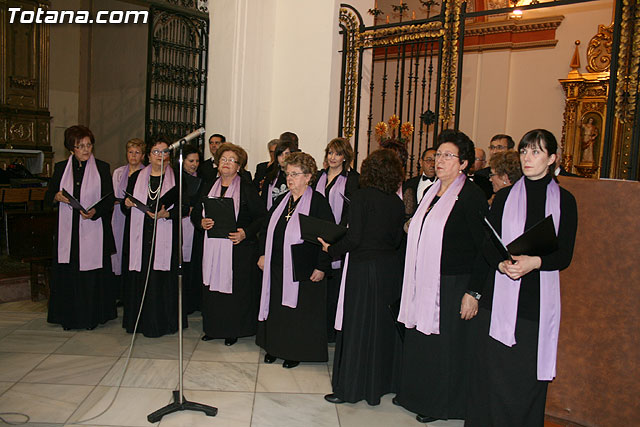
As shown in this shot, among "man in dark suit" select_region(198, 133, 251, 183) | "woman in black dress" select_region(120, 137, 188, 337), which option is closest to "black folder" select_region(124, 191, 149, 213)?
"woman in black dress" select_region(120, 137, 188, 337)

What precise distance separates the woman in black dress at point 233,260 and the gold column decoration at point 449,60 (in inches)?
87.6

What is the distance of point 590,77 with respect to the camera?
922 cm

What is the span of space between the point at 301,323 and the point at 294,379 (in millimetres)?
465

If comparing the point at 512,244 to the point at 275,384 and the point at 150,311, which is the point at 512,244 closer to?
the point at 275,384

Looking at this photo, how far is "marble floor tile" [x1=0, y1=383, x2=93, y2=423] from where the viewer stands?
383 cm

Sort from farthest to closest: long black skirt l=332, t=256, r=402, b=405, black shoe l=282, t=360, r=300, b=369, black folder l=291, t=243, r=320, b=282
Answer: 1. black shoe l=282, t=360, r=300, b=369
2. black folder l=291, t=243, r=320, b=282
3. long black skirt l=332, t=256, r=402, b=405

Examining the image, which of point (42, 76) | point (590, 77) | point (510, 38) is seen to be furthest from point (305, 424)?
point (42, 76)

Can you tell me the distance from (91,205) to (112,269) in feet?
2.74

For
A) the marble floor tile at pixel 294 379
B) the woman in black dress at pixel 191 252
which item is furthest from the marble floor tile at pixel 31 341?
the marble floor tile at pixel 294 379

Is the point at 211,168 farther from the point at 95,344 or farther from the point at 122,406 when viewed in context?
the point at 122,406

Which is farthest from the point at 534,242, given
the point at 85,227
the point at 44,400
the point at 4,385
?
the point at 85,227

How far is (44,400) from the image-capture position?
405 centimetres

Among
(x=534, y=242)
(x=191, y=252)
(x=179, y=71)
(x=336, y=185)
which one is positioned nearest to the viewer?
(x=534, y=242)

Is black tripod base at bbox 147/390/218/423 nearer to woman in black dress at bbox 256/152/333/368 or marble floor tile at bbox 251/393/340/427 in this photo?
marble floor tile at bbox 251/393/340/427
